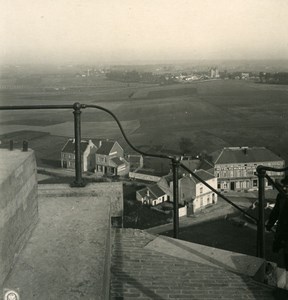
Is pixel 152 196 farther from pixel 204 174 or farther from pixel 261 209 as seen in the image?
pixel 261 209

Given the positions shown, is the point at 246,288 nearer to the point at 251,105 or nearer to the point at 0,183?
the point at 0,183

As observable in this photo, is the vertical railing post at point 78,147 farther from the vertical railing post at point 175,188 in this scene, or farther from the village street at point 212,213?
the village street at point 212,213

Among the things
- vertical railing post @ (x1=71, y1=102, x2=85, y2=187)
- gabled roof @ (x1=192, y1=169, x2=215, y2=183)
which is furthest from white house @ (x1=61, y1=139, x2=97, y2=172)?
vertical railing post @ (x1=71, y1=102, x2=85, y2=187)

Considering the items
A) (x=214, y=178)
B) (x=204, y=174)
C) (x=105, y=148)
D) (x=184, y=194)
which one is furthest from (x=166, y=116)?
(x=184, y=194)

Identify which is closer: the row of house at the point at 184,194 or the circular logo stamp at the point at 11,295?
the circular logo stamp at the point at 11,295

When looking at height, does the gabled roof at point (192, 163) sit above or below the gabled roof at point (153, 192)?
above

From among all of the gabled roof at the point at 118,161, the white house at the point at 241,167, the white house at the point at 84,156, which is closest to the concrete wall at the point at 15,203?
the white house at the point at 241,167

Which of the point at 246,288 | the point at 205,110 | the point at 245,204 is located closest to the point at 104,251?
the point at 246,288
